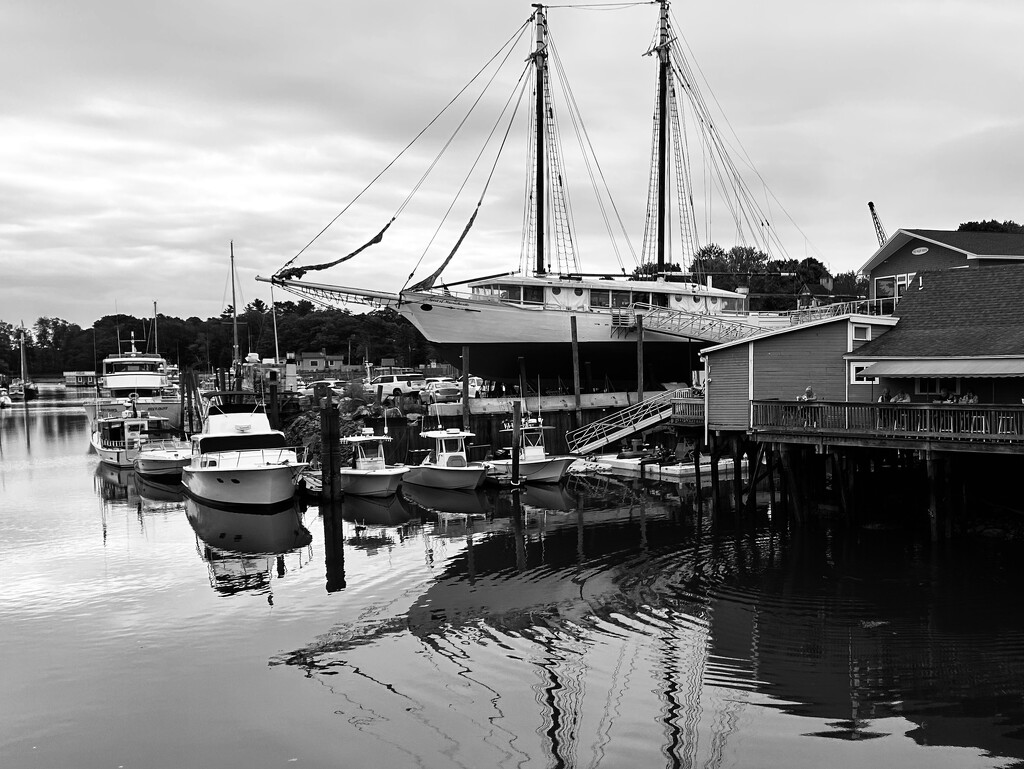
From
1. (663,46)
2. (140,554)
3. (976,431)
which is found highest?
(663,46)

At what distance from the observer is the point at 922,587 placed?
18375 mm

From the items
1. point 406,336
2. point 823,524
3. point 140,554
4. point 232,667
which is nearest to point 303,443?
point 140,554

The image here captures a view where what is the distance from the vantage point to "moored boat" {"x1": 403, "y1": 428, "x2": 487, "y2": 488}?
34531 millimetres

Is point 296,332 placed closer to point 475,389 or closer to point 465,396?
point 475,389

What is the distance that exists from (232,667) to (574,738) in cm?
642

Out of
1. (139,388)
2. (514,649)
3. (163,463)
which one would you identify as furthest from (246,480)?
(139,388)

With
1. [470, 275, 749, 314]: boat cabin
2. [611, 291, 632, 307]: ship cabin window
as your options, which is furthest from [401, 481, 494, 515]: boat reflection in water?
[611, 291, 632, 307]: ship cabin window

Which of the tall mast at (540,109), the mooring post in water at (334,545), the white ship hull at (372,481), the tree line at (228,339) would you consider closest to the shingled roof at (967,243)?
the tall mast at (540,109)

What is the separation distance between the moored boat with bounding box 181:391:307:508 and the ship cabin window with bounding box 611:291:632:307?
77.4 ft

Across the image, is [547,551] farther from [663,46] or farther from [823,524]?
[663,46]

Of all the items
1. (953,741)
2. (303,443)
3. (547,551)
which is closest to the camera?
(953,741)

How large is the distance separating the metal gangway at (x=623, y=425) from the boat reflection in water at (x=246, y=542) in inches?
556

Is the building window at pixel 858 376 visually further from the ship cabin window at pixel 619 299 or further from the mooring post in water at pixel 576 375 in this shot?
the ship cabin window at pixel 619 299

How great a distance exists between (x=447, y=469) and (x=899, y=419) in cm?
1765
